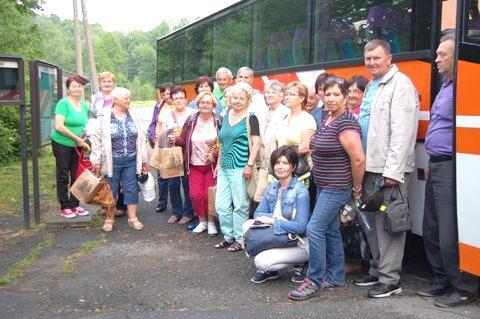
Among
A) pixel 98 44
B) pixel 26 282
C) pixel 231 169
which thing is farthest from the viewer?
pixel 98 44

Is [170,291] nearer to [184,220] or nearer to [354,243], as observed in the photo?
[354,243]

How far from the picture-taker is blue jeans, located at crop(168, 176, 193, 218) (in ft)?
23.8

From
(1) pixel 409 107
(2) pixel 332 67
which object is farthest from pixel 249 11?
(1) pixel 409 107

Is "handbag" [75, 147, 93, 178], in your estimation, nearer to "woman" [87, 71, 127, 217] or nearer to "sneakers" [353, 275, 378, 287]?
"woman" [87, 71, 127, 217]

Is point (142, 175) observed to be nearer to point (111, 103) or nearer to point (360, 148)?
point (111, 103)

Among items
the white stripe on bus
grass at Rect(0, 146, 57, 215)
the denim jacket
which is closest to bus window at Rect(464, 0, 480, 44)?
the white stripe on bus

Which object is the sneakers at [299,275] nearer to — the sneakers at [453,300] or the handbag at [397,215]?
the handbag at [397,215]

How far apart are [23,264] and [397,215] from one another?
3.69 meters

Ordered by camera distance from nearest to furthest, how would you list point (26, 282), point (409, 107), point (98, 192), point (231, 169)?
1. point (409, 107)
2. point (26, 282)
3. point (231, 169)
4. point (98, 192)

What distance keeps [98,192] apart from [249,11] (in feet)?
12.6

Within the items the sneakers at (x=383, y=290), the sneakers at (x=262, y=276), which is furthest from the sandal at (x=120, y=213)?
the sneakers at (x=383, y=290)

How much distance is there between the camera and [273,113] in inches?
227

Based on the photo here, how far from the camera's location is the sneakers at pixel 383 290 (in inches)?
175

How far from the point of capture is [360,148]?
4.25m
